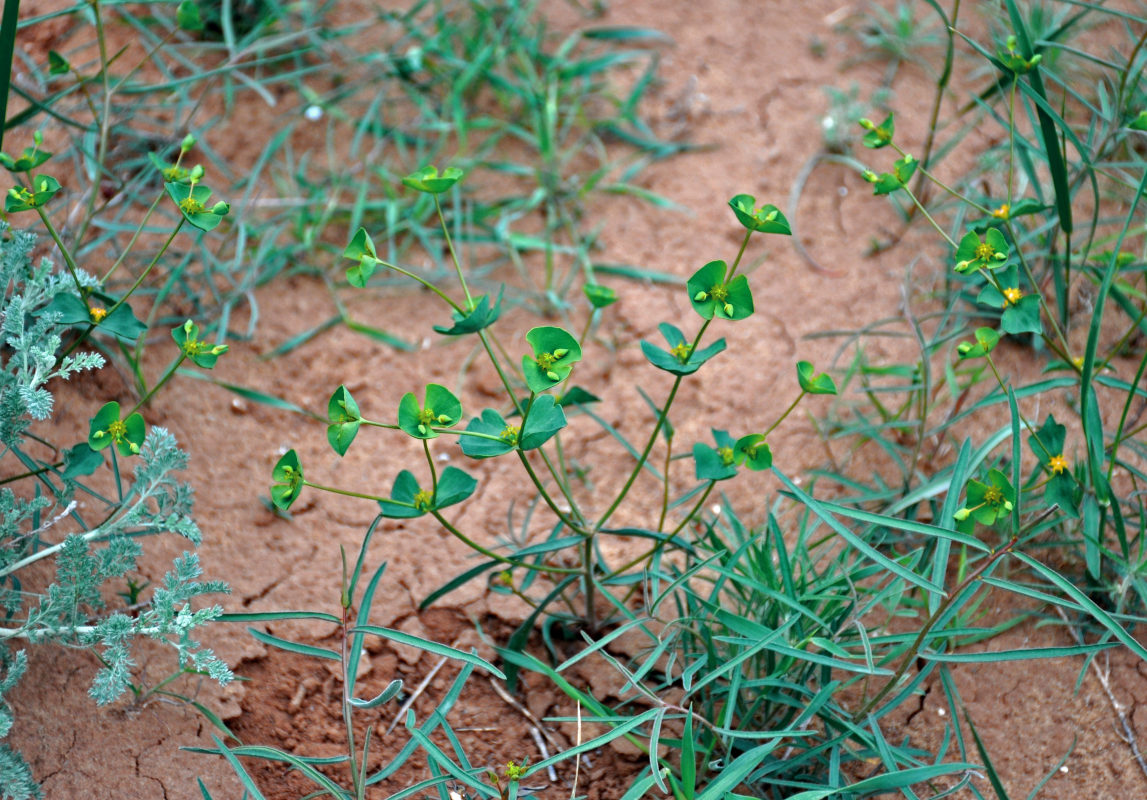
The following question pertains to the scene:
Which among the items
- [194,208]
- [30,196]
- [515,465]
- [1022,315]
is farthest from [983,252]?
[30,196]

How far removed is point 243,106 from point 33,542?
1.43 metres

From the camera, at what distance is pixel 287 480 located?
1330 mm

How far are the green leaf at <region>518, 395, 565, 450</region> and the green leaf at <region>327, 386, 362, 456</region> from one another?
223 mm

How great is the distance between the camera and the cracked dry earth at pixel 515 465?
1.54 m

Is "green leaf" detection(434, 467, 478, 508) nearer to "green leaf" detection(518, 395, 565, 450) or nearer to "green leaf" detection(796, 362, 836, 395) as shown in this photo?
"green leaf" detection(518, 395, 565, 450)

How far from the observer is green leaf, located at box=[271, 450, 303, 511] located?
1299 mm

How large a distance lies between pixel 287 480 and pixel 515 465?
77cm

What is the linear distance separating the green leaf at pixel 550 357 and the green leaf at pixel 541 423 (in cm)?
3

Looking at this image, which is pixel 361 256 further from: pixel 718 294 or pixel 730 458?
pixel 730 458

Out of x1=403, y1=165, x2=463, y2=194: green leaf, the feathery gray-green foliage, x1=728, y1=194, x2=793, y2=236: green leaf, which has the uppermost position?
x1=403, y1=165, x2=463, y2=194: green leaf

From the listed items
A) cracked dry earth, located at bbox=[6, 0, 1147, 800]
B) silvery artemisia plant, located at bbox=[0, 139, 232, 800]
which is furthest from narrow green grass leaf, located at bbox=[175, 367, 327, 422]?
silvery artemisia plant, located at bbox=[0, 139, 232, 800]

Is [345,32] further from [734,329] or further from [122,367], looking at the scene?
[734,329]

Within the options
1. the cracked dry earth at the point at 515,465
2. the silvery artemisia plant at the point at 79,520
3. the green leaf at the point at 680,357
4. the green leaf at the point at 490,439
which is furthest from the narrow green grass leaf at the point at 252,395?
the green leaf at the point at 680,357

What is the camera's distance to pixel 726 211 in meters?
2.48
